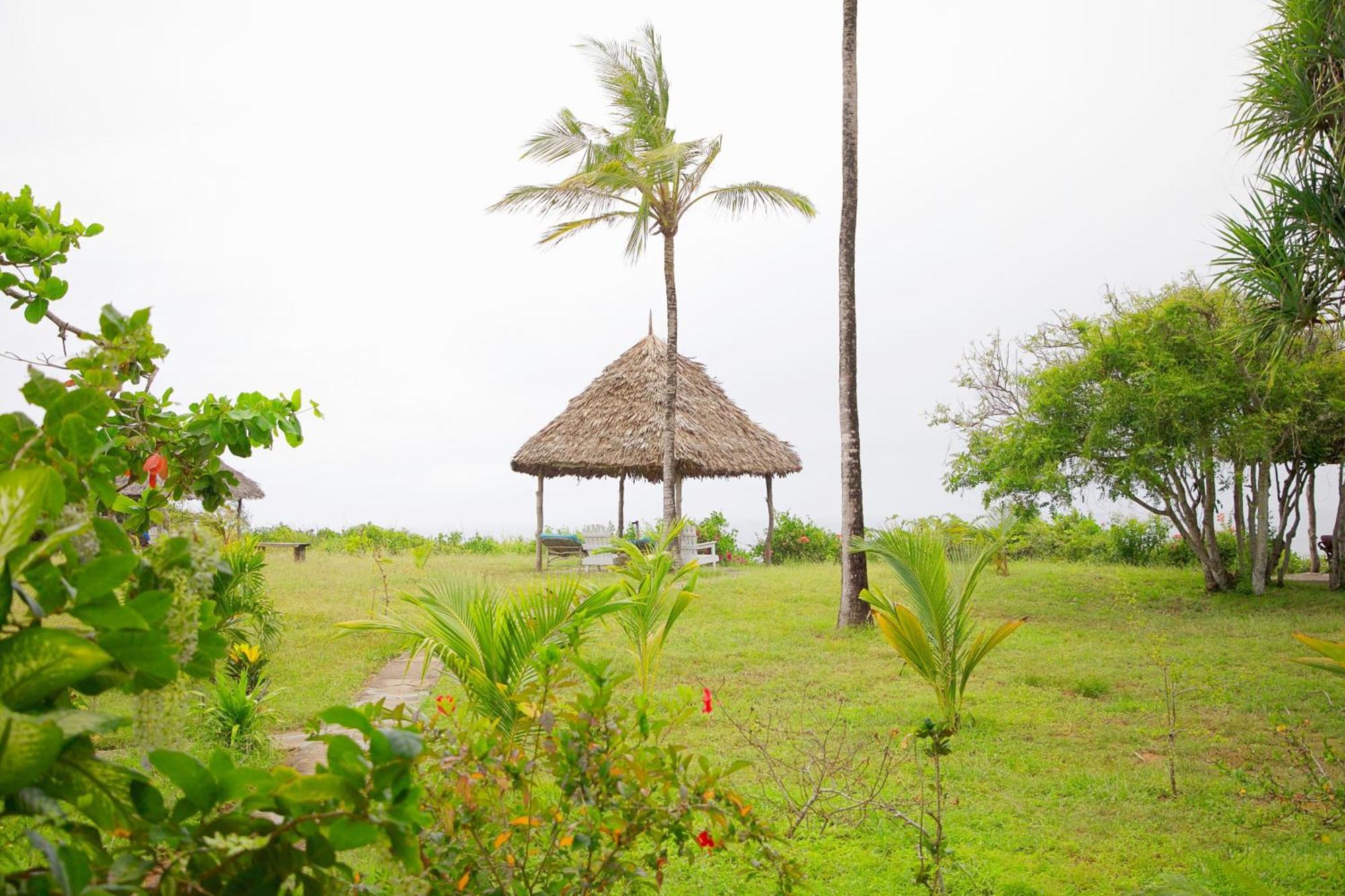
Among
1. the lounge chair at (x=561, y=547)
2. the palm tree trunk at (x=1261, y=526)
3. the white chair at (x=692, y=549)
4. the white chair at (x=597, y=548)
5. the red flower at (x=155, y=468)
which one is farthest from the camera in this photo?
Result: the lounge chair at (x=561, y=547)

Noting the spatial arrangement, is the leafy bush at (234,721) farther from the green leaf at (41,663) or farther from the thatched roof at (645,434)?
the thatched roof at (645,434)

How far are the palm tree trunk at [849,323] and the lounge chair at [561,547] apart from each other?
705cm

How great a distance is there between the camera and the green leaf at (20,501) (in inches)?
25.9

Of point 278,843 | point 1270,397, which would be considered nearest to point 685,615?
point 1270,397

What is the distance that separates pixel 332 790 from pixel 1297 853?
4275mm

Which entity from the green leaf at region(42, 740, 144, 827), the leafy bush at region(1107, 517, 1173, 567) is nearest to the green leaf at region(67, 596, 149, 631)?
the green leaf at region(42, 740, 144, 827)

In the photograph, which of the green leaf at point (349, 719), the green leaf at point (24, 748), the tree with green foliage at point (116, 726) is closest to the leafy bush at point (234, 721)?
the tree with green foliage at point (116, 726)

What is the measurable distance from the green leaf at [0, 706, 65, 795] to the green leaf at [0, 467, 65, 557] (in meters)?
0.12

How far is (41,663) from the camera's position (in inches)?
26.2

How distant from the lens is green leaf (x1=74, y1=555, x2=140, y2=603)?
710 millimetres

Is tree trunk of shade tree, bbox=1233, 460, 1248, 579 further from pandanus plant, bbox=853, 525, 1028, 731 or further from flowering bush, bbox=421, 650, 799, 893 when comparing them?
flowering bush, bbox=421, 650, 799, 893

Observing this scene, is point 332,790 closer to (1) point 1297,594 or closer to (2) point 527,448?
(1) point 1297,594

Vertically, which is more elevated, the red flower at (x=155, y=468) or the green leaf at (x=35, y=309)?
the green leaf at (x=35, y=309)

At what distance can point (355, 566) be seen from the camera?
47.4 ft
